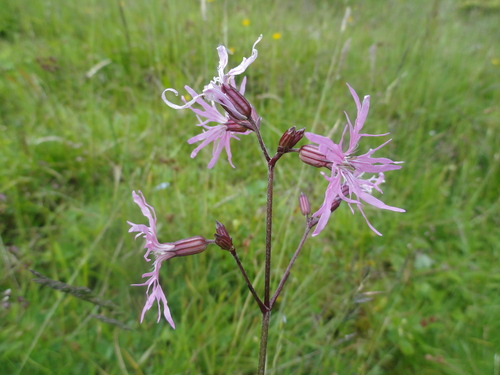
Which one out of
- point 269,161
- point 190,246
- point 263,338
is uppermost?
point 269,161

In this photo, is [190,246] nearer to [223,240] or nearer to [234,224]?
[223,240]

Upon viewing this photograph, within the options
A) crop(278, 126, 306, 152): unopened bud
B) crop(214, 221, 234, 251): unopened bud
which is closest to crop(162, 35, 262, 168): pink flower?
A: crop(278, 126, 306, 152): unopened bud

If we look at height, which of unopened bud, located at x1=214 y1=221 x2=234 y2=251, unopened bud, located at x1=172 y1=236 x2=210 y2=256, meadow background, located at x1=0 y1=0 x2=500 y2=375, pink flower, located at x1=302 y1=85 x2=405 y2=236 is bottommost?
meadow background, located at x1=0 y1=0 x2=500 y2=375

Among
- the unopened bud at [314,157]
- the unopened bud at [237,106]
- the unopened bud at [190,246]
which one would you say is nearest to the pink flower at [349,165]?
the unopened bud at [314,157]

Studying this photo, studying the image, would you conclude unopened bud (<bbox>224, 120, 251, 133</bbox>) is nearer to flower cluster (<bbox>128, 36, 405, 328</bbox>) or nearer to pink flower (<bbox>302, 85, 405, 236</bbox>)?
flower cluster (<bbox>128, 36, 405, 328</bbox>)

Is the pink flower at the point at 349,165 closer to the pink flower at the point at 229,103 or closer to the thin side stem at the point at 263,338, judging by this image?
the pink flower at the point at 229,103

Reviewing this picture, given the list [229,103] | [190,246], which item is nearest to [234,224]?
[190,246]
